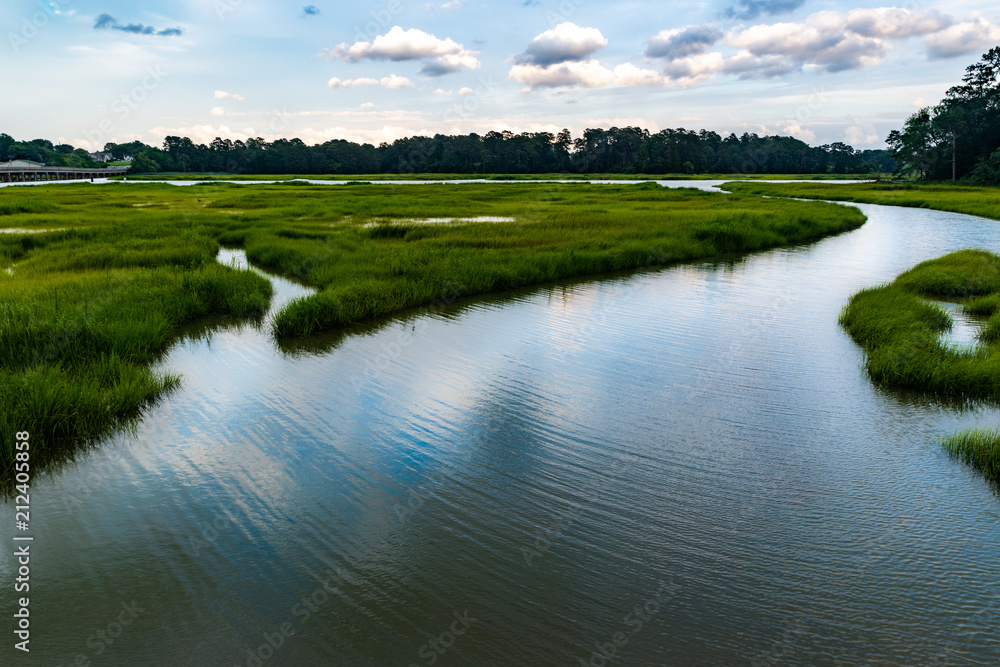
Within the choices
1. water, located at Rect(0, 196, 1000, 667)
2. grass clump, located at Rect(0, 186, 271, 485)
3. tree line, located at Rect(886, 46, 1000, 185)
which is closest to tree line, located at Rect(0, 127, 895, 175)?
tree line, located at Rect(886, 46, 1000, 185)

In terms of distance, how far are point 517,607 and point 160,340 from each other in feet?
27.1

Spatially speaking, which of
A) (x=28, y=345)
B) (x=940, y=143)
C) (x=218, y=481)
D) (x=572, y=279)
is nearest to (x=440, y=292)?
(x=572, y=279)

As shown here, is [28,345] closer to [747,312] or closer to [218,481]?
[218,481]

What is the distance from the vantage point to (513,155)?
11800 centimetres

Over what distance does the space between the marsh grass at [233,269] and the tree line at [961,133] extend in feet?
146

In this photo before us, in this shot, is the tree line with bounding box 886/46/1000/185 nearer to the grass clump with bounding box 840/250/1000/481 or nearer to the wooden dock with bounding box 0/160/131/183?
the grass clump with bounding box 840/250/1000/481

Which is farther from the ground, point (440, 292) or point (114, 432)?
point (440, 292)

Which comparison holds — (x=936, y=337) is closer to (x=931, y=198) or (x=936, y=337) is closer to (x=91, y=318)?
(x=91, y=318)

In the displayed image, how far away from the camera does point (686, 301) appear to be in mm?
13797

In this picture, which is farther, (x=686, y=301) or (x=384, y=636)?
(x=686, y=301)

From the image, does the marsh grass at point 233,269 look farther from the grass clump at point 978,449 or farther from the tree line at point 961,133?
the tree line at point 961,133

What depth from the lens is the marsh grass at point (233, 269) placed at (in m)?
7.31

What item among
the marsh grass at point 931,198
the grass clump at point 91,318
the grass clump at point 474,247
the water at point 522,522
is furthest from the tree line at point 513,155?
the water at point 522,522

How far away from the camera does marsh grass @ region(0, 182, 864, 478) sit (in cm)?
731
